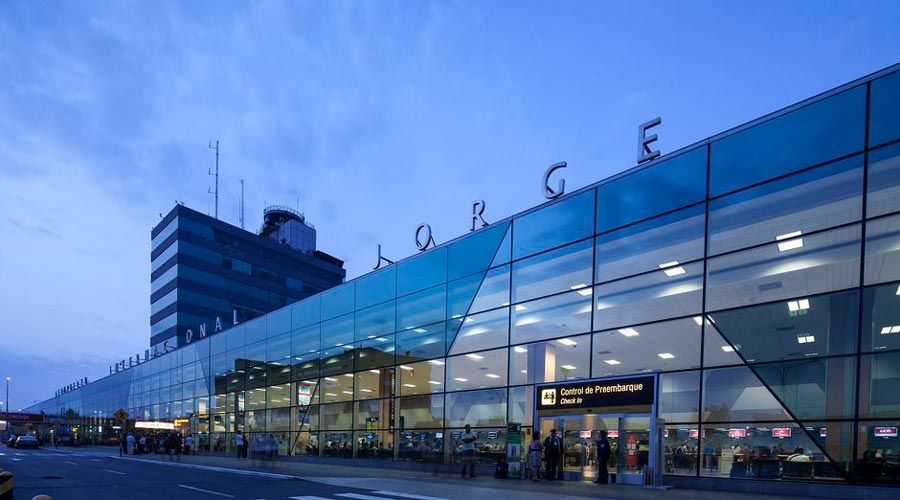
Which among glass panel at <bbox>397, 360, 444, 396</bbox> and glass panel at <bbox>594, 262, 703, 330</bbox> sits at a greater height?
glass panel at <bbox>594, 262, 703, 330</bbox>

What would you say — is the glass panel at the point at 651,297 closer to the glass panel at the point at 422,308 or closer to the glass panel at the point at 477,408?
the glass panel at the point at 477,408

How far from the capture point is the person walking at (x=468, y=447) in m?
22.7

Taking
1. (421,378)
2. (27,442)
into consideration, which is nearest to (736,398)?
(421,378)

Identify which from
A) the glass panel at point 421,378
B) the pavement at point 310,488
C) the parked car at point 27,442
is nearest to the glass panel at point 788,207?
the pavement at point 310,488

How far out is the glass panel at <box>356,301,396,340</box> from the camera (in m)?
30.8

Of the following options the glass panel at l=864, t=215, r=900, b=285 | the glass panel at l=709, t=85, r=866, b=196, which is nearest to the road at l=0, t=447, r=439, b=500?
the glass panel at l=864, t=215, r=900, b=285

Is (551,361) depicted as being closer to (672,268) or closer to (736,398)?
(672,268)

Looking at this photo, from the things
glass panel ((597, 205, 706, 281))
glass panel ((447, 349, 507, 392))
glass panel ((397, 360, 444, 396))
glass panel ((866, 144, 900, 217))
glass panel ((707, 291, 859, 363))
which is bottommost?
glass panel ((397, 360, 444, 396))

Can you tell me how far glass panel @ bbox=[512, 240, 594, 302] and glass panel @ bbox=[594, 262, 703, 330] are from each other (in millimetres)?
1039

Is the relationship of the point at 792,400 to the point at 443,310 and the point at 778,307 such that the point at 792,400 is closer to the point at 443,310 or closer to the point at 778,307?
the point at 778,307

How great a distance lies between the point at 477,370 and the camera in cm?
2536

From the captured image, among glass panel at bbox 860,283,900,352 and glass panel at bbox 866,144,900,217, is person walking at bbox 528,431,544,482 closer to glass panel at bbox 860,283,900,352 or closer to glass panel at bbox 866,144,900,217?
glass panel at bbox 860,283,900,352

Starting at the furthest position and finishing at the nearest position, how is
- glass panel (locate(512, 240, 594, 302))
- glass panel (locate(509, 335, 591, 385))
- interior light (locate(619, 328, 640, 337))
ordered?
glass panel (locate(512, 240, 594, 302)) < glass panel (locate(509, 335, 591, 385)) < interior light (locate(619, 328, 640, 337))

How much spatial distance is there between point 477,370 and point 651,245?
9.10 metres
